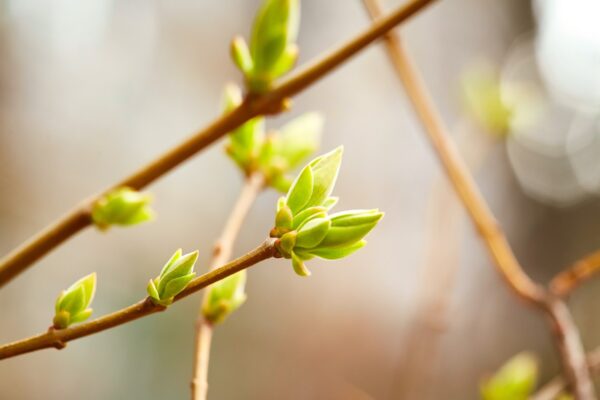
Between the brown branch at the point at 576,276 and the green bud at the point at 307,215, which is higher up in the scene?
the green bud at the point at 307,215

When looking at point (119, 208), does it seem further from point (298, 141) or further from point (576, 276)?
point (576, 276)

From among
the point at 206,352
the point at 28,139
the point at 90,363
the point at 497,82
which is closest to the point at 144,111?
the point at 28,139

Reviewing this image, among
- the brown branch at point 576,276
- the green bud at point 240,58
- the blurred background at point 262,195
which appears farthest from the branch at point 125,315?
the blurred background at point 262,195

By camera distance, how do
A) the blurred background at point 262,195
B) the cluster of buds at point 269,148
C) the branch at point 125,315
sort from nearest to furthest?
the branch at point 125,315 → the cluster of buds at point 269,148 → the blurred background at point 262,195

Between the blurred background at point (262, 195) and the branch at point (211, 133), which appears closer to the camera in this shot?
the branch at point (211, 133)

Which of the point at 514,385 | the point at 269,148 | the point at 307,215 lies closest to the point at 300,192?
the point at 307,215

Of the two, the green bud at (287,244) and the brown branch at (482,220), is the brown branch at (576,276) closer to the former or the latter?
the brown branch at (482,220)
